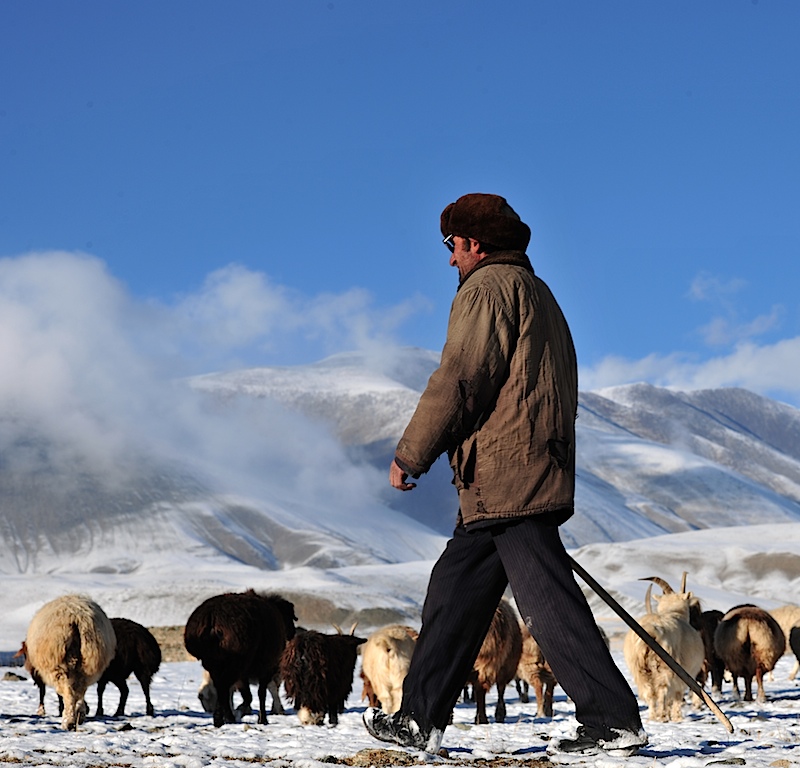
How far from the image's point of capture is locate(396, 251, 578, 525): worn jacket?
4.64m

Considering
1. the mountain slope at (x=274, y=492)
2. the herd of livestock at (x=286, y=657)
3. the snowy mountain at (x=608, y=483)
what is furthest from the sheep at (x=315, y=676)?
the snowy mountain at (x=608, y=483)

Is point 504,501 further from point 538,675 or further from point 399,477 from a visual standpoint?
point 538,675

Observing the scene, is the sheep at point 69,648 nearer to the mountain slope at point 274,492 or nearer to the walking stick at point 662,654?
the walking stick at point 662,654

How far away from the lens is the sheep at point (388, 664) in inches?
405

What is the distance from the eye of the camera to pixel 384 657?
10.4m

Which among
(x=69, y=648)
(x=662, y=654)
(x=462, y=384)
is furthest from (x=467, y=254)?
(x=69, y=648)

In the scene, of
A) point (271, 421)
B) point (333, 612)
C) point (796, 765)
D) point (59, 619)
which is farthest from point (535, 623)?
point (271, 421)

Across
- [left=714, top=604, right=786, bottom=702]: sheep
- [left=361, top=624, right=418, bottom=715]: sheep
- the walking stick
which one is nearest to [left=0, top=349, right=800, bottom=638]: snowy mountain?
[left=714, top=604, right=786, bottom=702]: sheep

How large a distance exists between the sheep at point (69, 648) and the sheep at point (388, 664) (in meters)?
2.49

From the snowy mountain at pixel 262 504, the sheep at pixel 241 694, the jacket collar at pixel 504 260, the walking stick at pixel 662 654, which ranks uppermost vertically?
the snowy mountain at pixel 262 504

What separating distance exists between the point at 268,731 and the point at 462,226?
5527 millimetres

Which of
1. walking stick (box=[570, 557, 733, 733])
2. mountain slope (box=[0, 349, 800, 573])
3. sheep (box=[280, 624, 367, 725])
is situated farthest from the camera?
mountain slope (box=[0, 349, 800, 573])

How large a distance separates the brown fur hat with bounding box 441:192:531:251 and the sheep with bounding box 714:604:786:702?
10.9 meters

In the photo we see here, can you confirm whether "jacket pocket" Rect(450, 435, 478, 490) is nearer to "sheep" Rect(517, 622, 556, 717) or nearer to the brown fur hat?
the brown fur hat
